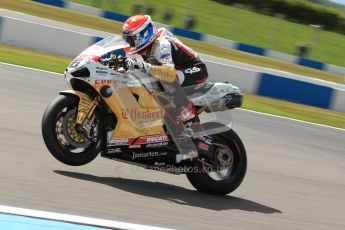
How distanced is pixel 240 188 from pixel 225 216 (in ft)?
3.83

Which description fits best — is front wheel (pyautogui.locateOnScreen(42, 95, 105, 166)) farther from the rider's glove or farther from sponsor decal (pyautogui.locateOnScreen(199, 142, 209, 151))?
sponsor decal (pyautogui.locateOnScreen(199, 142, 209, 151))

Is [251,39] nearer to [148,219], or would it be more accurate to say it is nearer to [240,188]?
[240,188]

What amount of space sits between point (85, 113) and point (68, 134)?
22cm

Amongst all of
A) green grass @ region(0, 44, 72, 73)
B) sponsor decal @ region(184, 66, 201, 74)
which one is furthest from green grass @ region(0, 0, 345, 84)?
sponsor decal @ region(184, 66, 201, 74)

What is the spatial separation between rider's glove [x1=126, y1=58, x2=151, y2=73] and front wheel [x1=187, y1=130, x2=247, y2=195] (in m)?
1.00

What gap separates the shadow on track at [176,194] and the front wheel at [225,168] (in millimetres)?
82

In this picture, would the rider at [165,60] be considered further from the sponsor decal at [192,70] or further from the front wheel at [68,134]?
the front wheel at [68,134]

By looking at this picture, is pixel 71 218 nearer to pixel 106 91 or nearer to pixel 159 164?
pixel 106 91

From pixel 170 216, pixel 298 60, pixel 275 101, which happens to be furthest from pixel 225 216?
pixel 298 60

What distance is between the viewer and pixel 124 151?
19.0 ft

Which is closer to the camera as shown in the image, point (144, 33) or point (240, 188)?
point (144, 33)

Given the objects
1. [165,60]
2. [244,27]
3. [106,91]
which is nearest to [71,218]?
[106,91]

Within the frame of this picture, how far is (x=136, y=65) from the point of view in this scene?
545 centimetres

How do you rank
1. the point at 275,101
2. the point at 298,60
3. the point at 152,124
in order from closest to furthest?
1. the point at 152,124
2. the point at 275,101
3. the point at 298,60
